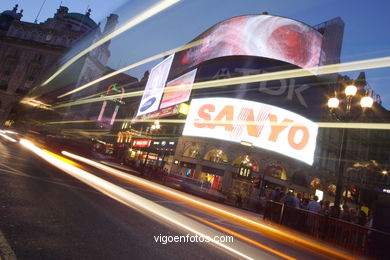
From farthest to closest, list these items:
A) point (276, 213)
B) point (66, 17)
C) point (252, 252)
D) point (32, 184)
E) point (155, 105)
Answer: point (66, 17)
point (155, 105)
point (276, 213)
point (32, 184)
point (252, 252)

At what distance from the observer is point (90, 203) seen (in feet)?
18.4

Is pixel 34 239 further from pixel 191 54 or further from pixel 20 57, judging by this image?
pixel 20 57

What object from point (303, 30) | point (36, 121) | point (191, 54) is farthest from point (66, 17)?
point (303, 30)

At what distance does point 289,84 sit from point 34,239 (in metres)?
31.3

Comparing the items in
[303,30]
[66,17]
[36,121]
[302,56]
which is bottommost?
[36,121]

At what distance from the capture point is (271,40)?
29.8m

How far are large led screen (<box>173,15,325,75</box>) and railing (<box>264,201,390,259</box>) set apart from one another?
23.4 m

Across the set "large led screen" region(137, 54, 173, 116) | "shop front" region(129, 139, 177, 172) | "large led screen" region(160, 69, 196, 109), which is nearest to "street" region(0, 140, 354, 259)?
"shop front" region(129, 139, 177, 172)

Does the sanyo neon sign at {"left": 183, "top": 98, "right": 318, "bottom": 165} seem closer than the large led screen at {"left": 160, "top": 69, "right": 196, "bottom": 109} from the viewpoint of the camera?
Yes

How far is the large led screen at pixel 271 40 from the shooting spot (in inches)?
1163

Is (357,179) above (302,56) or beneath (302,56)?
beneath

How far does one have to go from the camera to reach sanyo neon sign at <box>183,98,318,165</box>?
979 inches

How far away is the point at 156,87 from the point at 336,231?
3142 cm

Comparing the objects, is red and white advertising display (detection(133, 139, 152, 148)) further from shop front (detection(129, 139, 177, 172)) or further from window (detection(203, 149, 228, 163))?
window (detection(203, 149, 228, 163))
